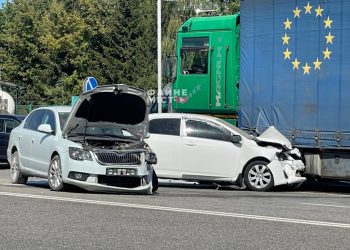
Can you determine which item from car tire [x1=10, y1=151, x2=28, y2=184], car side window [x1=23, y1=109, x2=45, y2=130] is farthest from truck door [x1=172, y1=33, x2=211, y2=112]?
car tire [x1=10, y1=151, x2=28, y2=184]

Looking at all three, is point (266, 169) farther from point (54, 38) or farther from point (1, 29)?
point (1, 29)

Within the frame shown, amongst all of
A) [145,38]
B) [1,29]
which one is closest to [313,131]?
[145,38]

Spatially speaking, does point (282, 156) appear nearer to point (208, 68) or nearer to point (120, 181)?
point (208, 68)

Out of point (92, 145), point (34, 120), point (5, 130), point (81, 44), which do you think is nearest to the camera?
point (92, 145)

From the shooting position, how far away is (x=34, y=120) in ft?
44.9

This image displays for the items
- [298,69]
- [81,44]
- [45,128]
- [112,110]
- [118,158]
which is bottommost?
[118,158]

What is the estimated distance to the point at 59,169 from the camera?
11992 millimetres

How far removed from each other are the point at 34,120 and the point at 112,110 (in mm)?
1848

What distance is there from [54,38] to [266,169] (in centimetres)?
4634

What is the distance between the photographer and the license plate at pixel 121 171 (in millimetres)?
11578

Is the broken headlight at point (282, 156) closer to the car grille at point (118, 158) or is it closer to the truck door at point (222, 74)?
the truck door at point (222, 74)

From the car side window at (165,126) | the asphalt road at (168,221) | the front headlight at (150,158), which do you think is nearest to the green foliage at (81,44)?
the car side window at (165,126)

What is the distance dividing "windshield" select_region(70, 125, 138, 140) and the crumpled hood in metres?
3.26

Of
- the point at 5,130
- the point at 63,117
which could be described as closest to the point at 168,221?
the point at 63,117
